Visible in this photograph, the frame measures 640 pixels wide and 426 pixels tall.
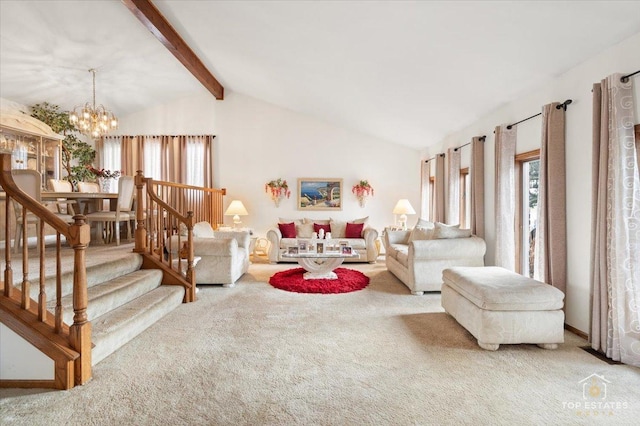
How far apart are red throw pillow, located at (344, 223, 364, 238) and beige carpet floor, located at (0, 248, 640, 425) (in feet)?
11.9

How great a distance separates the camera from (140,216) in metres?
3.76

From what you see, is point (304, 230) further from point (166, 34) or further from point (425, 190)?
point (166, 34)

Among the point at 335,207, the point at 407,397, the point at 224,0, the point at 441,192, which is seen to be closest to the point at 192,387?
the point at 407,397

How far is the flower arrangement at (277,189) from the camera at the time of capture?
24.4ft

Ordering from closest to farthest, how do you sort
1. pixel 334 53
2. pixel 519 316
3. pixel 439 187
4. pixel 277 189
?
pixel 519 316, pixel 334 53, pixel 439 187, pixel 277 189

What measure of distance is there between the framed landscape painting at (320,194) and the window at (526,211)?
411cm

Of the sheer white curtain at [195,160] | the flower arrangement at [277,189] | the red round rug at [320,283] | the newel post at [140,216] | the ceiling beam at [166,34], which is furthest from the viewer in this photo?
the sheer white curtain at [195,160]

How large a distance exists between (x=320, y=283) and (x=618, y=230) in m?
3.23

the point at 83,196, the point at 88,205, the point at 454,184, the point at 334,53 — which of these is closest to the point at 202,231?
the point at 83,196

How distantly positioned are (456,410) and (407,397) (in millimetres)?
267

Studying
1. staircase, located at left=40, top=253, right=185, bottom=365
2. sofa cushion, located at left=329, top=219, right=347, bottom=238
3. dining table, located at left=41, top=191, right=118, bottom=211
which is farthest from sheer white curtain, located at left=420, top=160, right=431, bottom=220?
dining table, located at left=41, top=191, right=118, bottom=211

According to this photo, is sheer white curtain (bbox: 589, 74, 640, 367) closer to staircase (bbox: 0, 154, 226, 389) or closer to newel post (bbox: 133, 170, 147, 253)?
staircase (bbox: 0, 154, 226, 389)

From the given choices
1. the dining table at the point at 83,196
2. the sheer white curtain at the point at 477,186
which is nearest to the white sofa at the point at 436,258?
the sheer white curtain at the point at 477,186

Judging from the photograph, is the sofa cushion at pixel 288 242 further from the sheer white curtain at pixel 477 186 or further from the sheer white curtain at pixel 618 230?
the sheer white curtain at pixel 618 230
